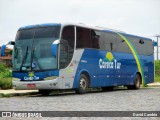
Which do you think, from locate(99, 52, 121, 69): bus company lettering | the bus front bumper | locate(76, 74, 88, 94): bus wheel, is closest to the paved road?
the bus front bumper

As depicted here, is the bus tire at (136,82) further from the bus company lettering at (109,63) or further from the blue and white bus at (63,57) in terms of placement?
the blue and white bus at (63,57)

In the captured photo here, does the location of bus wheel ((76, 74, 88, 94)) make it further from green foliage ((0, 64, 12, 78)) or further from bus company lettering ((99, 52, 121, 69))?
green foliage ((0, 64, 12, 78))

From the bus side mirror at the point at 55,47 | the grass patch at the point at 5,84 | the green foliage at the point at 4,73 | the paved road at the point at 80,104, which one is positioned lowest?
the paved road at the point at 80,104

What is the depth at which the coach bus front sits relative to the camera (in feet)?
64.4

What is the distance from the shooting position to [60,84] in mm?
19828

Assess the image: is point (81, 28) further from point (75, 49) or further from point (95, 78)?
point (95, 78)

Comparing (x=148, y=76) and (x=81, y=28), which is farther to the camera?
(x=148, y=76)

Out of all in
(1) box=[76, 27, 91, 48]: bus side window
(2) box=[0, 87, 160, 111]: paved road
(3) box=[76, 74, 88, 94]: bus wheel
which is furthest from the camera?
(3) box=[76, 74, 88, 94]: bus wheel

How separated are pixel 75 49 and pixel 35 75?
224 centimetres

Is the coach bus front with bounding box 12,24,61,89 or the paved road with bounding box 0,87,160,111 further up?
the coach bus front with bounding box 12,24,61,89

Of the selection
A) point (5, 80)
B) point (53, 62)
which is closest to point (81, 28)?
point (53, 62)

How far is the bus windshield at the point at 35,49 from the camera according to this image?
19656 mm

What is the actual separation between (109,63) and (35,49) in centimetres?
575

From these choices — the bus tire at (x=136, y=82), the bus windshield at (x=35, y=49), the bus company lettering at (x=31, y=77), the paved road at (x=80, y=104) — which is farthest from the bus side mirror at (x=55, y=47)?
the bus tire at (x=136, y=82)
